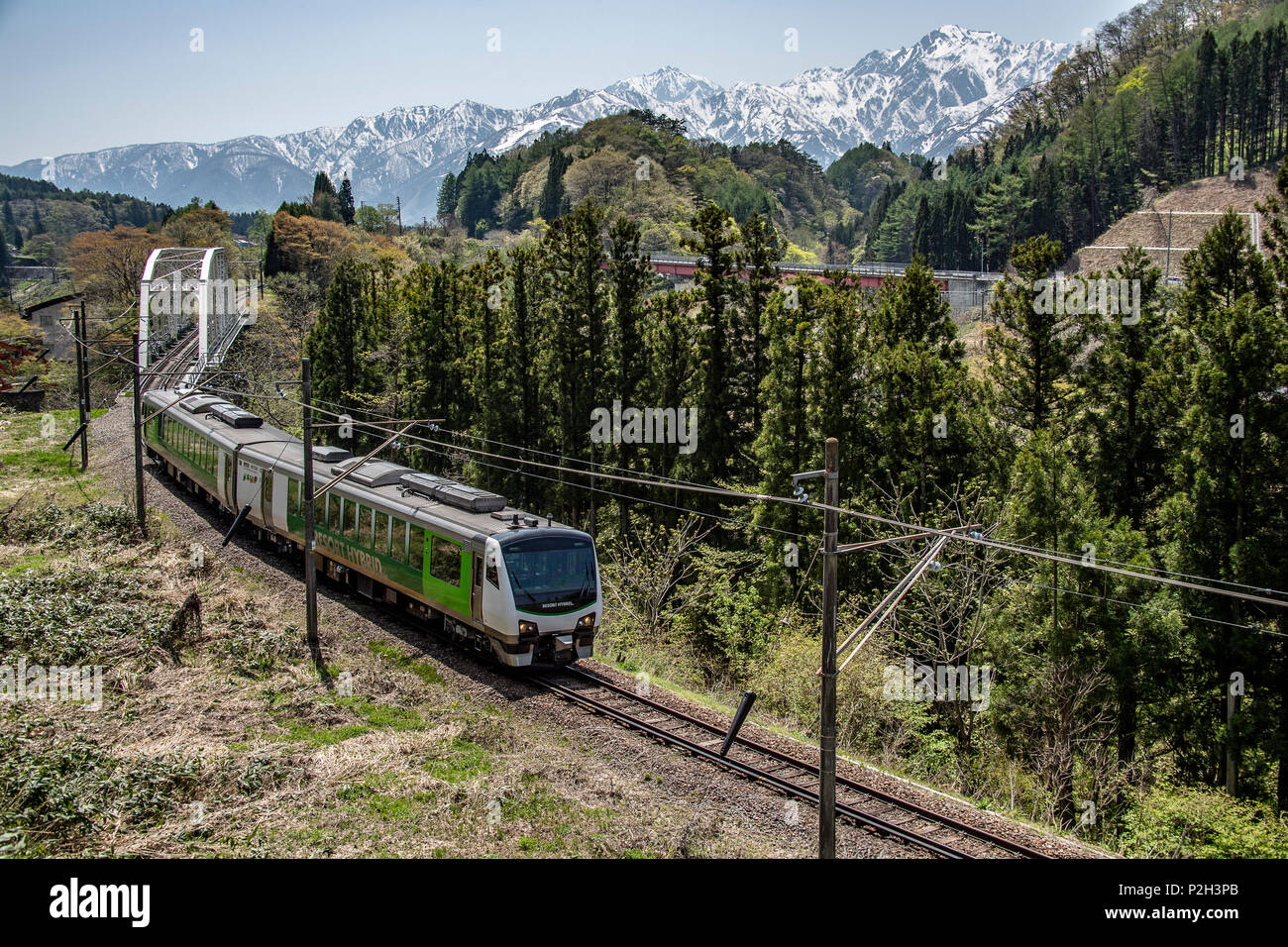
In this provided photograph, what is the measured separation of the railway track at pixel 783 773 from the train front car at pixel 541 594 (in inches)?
28.3

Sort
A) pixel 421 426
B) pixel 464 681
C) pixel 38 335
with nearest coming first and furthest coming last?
pixel 464 681 → pixel 421 426 → pixel 38 335

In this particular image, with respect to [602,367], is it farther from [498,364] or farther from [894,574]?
[894,574]

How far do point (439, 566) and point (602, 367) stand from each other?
685 inches

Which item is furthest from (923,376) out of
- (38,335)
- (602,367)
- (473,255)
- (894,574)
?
(473,255)

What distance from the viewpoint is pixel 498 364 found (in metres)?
42.0

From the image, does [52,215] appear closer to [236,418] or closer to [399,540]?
[236,418]

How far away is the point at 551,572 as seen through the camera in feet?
64.3

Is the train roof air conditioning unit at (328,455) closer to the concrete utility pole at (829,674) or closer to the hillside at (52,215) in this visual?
the concrete utility pole at (829,674)

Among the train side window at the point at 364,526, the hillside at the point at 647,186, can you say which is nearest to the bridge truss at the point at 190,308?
the train side window at the point at 364,526

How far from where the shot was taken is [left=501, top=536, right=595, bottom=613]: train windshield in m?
19.1

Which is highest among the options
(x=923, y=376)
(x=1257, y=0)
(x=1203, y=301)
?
(x=1257, y=0)

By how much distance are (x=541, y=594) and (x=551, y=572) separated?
513mm

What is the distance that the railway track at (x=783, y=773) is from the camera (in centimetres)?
1371
